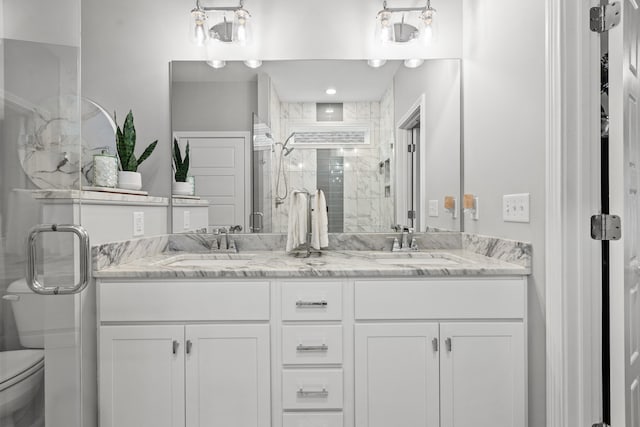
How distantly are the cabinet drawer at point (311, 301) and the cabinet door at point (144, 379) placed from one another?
1.47ft

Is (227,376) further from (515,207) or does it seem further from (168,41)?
(168,41)

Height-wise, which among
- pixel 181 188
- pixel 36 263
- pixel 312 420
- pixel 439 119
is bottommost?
pixel 312 420

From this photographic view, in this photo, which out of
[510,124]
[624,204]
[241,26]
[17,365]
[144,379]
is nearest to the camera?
[17,365]

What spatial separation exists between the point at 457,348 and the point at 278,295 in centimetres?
76

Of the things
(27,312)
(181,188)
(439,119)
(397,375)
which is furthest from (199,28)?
(397,375)

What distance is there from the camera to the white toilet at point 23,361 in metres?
0.80

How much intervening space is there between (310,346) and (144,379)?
2.24ft

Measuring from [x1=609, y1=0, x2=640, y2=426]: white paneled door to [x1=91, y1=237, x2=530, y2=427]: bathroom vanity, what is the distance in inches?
11.7

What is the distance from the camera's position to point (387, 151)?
208cm

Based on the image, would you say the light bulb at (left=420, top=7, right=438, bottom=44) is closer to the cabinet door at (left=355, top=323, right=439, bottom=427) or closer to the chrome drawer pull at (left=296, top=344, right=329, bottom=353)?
the cabinet door at (left=355, top=323, right=439, bottom=427)

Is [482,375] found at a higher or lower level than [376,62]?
lower

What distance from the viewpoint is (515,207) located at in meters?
1.53

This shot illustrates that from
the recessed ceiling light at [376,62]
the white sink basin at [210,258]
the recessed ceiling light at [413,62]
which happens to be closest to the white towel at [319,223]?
the white sink basin at [210,258]

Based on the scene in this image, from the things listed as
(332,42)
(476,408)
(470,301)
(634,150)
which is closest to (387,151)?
(332,42)
